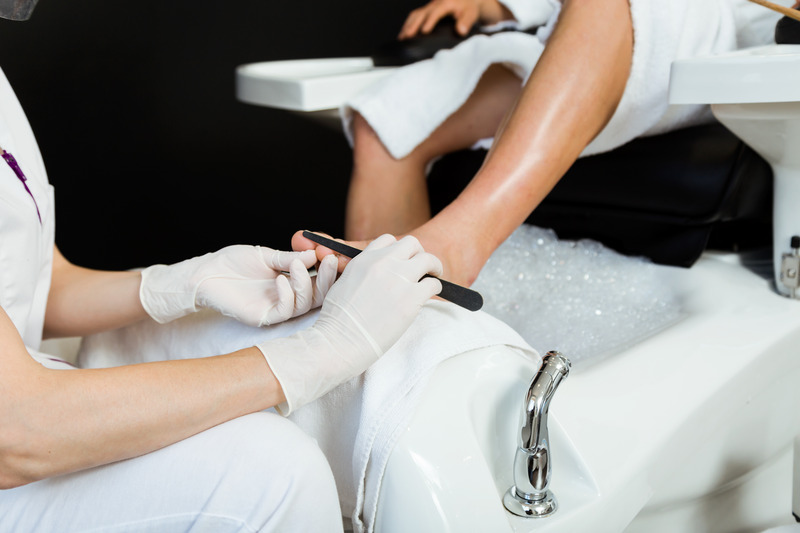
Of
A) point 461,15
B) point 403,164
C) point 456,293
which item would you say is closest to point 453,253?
point 456,293

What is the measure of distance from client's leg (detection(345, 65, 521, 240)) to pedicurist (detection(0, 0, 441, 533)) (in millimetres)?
448

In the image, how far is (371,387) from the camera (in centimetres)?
72

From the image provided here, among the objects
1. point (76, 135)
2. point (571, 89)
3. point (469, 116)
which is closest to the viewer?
point (571, 89)

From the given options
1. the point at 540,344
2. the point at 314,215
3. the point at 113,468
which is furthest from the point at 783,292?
the point at 314,215

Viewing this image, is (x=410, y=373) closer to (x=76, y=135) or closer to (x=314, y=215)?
(x=76, y=135)

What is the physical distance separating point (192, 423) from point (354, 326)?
16cm

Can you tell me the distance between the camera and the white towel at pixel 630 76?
3.43 feet

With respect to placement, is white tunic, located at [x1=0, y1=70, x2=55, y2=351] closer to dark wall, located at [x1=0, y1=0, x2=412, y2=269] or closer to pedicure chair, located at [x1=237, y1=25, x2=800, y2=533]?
pedicure chair, located at [x1=237, y1=25, x2=800, y2=533]

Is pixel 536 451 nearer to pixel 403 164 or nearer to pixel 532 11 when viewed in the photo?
pixel 403 164

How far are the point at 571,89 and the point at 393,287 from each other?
0.39 m

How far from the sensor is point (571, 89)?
0.99 meters

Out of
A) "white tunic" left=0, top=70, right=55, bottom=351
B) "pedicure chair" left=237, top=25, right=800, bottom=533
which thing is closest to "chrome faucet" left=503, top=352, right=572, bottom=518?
"pedicure chair" left=237, top=25, right=800, bottom=533

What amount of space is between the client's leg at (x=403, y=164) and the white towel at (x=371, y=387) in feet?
1.36

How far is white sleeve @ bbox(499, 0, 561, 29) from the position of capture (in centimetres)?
144
